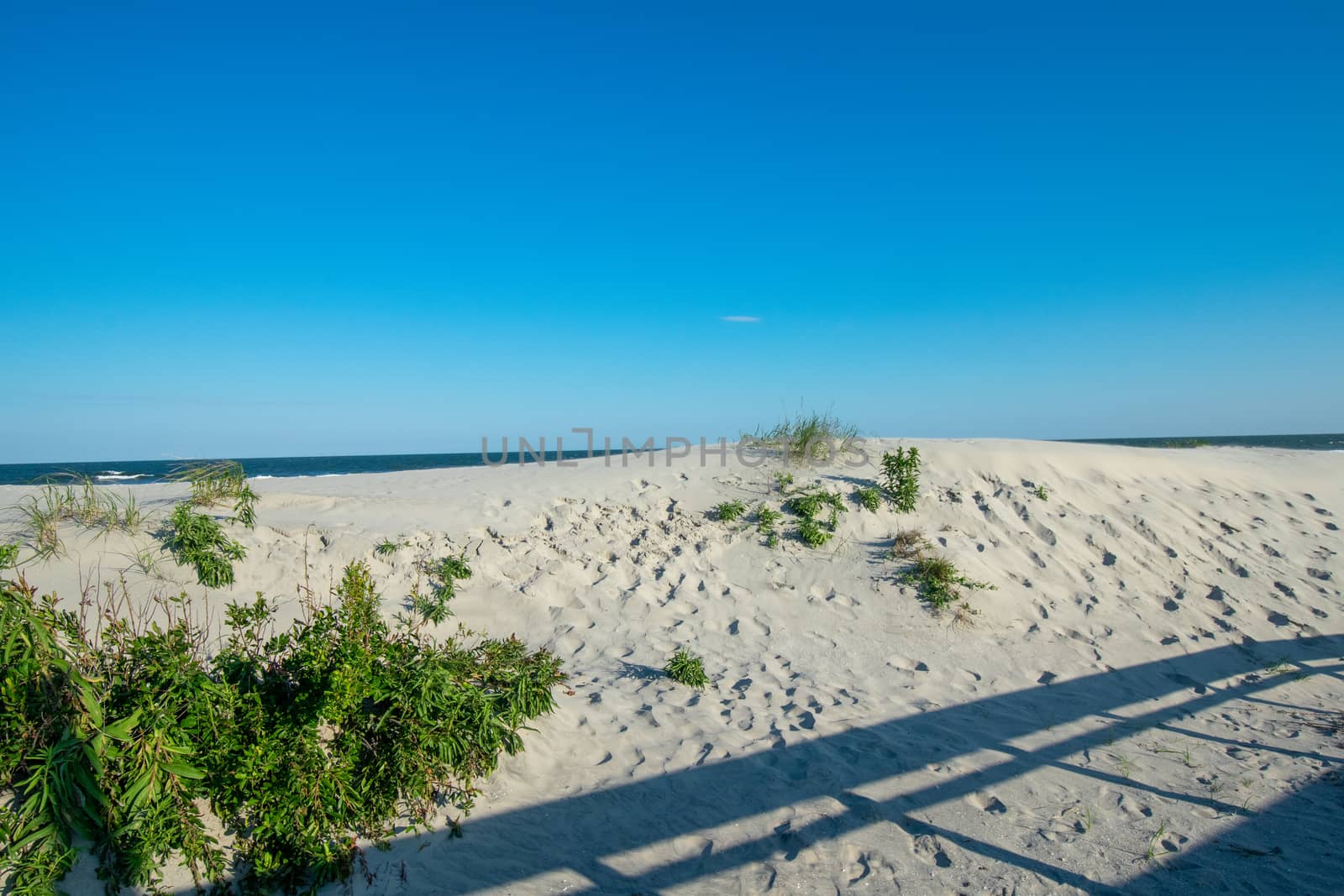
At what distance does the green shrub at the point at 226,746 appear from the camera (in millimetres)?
2848

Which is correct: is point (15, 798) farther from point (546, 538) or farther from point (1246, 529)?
point (1246, 529)

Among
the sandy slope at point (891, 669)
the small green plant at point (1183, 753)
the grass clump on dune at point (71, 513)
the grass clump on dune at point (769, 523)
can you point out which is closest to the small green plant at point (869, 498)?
the sandy slope at point (891, 669)

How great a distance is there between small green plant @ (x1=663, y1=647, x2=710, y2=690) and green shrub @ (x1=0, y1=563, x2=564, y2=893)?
200 cm

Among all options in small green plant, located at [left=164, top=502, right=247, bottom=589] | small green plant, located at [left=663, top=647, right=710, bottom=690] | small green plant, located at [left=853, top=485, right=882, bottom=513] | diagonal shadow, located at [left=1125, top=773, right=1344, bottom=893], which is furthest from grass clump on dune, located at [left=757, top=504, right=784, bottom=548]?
small green plant, located at [left=164, top=502, right=247, bottom=589]

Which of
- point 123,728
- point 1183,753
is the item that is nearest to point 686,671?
point 1183,753

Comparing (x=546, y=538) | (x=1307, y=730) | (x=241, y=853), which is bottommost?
(x=1307, y=730)

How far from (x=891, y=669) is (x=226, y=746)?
502cm

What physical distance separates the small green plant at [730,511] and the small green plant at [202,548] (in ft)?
17.1

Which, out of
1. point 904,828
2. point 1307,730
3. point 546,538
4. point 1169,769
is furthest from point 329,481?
point 1307,730

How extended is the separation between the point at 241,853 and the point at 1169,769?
17.5ft

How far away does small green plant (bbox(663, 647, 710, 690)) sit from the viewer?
564 centimetres

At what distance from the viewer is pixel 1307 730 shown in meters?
5.04

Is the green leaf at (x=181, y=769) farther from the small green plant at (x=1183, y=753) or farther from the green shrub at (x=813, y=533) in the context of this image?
the green shrub at (x=813, y=533)

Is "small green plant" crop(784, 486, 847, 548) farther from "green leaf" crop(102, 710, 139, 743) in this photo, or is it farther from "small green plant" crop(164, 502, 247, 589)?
"green leaf" crop(102, 710, 139, 743)
